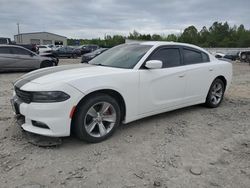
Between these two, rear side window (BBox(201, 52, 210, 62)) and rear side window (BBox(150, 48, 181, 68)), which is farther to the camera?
rear side window (BBox(201, 52, 210, 62))

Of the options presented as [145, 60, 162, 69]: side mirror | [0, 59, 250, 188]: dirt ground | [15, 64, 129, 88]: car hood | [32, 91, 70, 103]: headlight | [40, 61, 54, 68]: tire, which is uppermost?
[145, 60, 162, 69]: side mirror

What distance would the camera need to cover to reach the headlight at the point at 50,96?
3480mm

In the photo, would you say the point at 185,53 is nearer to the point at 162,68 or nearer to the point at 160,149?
the point at 162,68

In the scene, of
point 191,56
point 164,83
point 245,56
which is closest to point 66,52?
point 245,56

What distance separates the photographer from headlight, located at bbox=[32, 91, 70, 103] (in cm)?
348

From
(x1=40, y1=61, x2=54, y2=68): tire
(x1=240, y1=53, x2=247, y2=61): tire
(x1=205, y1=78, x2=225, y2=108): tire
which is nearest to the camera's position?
(x1=205, y1=78, x2=225, y2=108): tire

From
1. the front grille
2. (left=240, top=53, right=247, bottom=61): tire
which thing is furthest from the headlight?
(left=240, top=53, right=247, bottom=61): tire

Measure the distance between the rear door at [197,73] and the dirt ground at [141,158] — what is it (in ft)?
2.41

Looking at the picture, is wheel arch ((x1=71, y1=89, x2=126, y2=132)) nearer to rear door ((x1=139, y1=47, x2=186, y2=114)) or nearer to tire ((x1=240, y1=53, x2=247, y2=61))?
rear door ((x1=139, y1=47, x2=186, y2=114))

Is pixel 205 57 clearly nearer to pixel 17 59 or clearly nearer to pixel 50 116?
pixel 50 116

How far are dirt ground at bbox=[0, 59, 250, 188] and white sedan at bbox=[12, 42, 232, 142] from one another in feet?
0.97

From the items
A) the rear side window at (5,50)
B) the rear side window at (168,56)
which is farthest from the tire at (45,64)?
the rear side window at (168,56)

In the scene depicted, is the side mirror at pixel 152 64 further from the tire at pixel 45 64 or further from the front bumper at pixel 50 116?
the tire at pixel 45 64

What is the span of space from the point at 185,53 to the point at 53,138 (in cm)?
309
